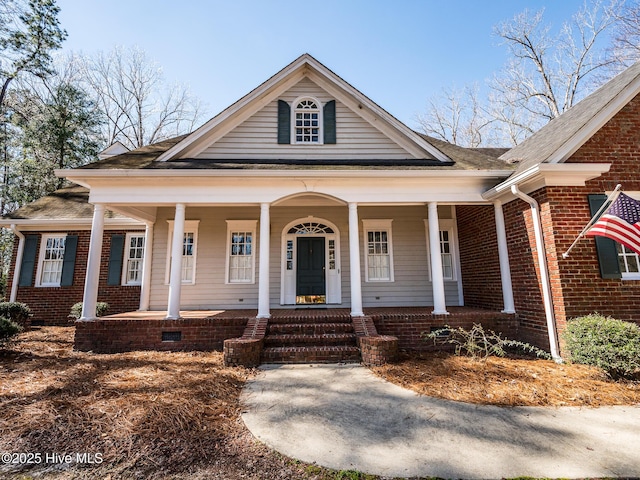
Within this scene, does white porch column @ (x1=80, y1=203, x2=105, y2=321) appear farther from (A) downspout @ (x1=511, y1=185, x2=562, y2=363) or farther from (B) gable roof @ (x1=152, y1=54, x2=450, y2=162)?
(A) downspout @ (x1=511, y1=185, x2=562, y2=363)

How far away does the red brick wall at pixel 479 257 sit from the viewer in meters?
7.25

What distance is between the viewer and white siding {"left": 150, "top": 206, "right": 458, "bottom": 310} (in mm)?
8625

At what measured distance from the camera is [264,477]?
7.63ft

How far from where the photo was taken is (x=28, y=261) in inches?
389

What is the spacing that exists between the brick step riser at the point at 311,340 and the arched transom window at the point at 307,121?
206 inches

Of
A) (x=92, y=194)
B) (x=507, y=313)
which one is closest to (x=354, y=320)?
(x=507, y=313)

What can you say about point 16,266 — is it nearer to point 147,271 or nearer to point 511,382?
point 147,271

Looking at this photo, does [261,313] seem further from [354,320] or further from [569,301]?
[569,301]

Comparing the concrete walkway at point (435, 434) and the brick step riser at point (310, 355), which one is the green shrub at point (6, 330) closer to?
the brick step riser at point (310, 355)

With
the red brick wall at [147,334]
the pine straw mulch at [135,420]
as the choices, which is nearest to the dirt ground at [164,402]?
the pine straw mulch at [135,420]

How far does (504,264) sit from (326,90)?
6.51 meters

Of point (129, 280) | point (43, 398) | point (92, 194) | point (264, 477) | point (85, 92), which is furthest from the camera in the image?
point (85, 92)

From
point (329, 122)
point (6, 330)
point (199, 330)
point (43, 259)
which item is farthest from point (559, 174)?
point (43, 259)

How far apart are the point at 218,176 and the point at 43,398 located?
15.6ft
